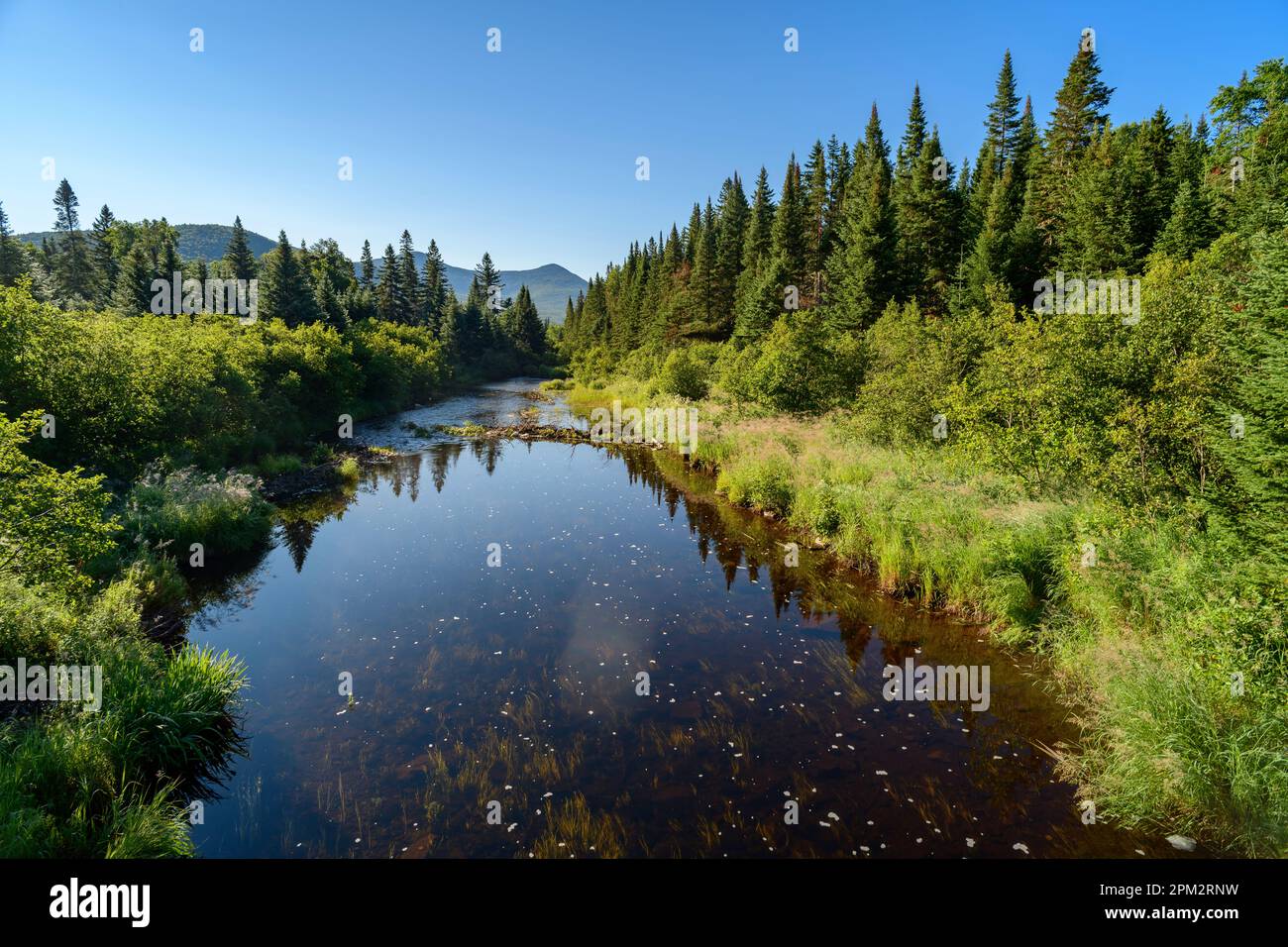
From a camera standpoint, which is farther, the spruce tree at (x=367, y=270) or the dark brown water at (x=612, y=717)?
the spruce tree at (x=367, y=270)

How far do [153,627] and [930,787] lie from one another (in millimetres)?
15825

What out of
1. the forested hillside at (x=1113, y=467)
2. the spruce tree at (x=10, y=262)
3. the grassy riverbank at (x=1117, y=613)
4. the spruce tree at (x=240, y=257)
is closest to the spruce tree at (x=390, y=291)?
the spruce tree at (x=240, y=257)

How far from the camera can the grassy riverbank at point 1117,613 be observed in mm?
6637

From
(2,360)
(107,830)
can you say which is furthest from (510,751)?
(2,360)

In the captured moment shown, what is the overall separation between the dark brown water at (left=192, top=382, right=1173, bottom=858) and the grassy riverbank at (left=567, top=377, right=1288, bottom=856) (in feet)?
2.25

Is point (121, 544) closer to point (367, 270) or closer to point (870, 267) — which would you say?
point (870, 267)

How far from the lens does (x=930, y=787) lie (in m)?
8.14

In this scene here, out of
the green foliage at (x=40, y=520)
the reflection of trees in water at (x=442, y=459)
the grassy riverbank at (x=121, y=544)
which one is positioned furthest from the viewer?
the reflection of trees in water at (x=442, y=459)

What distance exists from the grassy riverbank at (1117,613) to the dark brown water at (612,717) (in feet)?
2.25

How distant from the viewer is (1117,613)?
9.77m

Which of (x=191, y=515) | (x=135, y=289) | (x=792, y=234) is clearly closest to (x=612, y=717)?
(x=191, y=515)

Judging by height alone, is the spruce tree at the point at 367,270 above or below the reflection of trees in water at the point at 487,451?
above

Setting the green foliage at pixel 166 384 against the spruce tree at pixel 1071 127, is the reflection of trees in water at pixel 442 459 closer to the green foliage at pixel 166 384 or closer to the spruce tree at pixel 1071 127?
the green foliage at pixel 166 384
